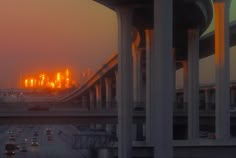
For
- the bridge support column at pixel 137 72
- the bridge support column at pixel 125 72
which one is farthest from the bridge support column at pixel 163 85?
the bridge support column at pixel 137 72

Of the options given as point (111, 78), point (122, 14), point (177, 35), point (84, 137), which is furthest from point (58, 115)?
point (111, 78)

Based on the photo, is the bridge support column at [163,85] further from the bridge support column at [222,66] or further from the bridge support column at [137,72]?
the bridge support column at [137,72]

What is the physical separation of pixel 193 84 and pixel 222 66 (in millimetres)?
12901

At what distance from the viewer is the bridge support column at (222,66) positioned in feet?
150

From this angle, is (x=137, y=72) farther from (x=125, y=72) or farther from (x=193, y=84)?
(x=125, y=72)

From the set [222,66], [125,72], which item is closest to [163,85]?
[125,72]

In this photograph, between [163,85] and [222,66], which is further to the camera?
[222,66]

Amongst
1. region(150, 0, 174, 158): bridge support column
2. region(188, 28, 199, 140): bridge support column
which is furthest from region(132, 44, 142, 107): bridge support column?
region(150, 0, 174, 158): bridge support column

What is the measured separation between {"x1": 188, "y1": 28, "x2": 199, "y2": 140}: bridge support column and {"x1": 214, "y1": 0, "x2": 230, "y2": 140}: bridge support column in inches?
426

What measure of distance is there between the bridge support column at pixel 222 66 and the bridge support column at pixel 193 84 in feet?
35.5

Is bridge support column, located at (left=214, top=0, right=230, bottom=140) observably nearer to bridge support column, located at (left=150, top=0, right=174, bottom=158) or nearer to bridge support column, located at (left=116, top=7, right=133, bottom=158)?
bridge support column, located at (left=116, top=7, right=133, bottom=158)

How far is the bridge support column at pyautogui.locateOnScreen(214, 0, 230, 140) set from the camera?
150 feet

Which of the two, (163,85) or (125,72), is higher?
(125,72)

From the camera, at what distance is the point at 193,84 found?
5944 cm
